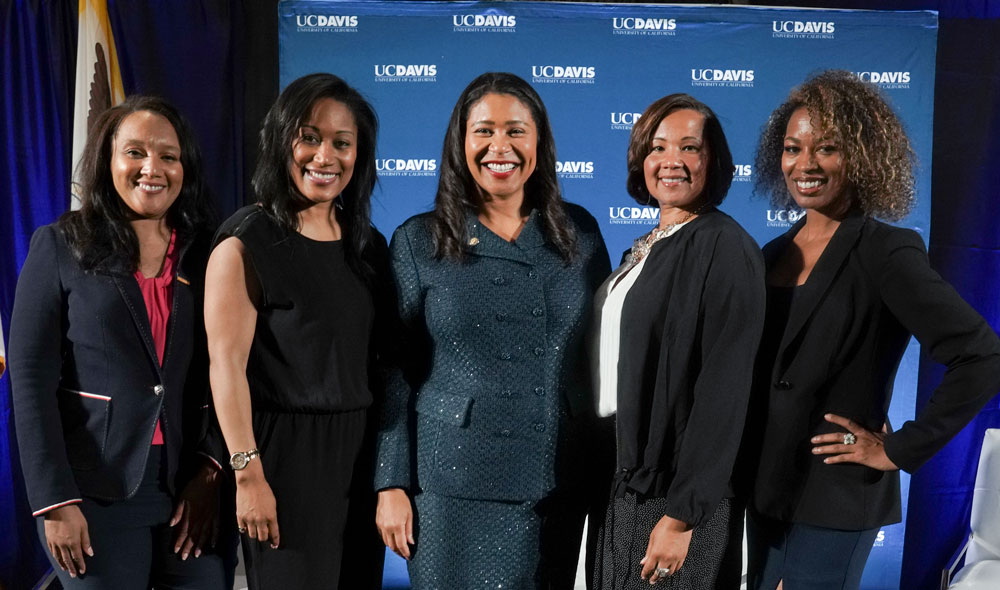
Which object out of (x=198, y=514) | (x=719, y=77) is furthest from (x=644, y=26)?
(x=198, y=514)

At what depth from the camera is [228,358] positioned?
6.27 ft

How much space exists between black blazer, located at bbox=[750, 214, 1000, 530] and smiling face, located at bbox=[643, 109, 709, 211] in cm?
34

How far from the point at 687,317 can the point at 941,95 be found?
10.2 ft

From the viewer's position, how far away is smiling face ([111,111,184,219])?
208cm

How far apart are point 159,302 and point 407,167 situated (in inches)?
75.4

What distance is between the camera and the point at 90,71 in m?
3.79

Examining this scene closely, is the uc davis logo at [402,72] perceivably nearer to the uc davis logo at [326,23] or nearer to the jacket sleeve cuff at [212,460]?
the uc davis logo at [326,23]

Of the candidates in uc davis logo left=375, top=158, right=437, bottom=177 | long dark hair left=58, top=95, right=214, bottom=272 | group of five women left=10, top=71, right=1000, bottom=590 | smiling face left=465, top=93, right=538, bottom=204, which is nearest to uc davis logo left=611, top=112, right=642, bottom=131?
uc davis logo left=375, top=158, right=437, bottom=177

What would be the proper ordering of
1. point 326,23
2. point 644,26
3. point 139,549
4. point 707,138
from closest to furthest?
1. point 707,138
2. point 139,549
3. point 326,23
4. point 644,26

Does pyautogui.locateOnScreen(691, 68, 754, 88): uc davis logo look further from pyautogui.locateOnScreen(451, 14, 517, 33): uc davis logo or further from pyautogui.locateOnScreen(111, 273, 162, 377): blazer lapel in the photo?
pyautogui.locateOnScreen(111, 273, 162, 377): blazer lapel

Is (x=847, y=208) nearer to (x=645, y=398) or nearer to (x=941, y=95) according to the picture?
(x=645, y=398)

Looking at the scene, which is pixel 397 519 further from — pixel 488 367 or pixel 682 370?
pixel 682 370

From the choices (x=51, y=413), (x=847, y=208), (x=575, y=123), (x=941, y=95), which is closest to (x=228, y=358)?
(x=51, y=413)

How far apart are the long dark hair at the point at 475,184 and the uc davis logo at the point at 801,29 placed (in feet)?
7.33
